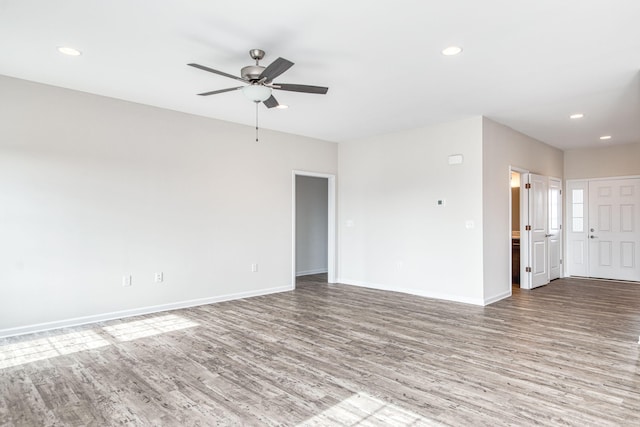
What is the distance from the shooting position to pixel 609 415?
2.37 m

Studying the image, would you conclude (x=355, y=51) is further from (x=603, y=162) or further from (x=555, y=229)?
(x=603, y=162)

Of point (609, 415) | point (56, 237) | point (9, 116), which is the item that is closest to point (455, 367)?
point (609, 415)

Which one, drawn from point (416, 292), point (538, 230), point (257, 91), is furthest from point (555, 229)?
point (257, 91)

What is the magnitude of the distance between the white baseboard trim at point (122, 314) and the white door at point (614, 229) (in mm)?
6643

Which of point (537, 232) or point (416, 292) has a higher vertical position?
point (537, 232)

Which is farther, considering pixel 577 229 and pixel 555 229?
pixel 577 229

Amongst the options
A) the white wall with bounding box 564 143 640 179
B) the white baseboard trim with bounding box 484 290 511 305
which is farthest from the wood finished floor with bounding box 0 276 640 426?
the white wall with bounding box 564 143 640 179

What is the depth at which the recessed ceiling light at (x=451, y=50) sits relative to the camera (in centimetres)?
326

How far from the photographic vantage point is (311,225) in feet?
28.1

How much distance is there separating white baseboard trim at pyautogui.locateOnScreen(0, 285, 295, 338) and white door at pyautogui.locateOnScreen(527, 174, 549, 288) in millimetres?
4562

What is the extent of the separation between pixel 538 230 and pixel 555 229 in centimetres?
104

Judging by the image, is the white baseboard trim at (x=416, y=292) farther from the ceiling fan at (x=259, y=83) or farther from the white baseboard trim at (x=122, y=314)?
the ceiling fan at (x=259, y=83)

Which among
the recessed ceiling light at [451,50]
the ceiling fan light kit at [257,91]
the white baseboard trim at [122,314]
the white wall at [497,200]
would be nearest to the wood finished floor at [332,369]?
the white baseboard trim at [122,314]

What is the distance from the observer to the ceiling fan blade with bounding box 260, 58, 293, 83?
2828 millimetres
